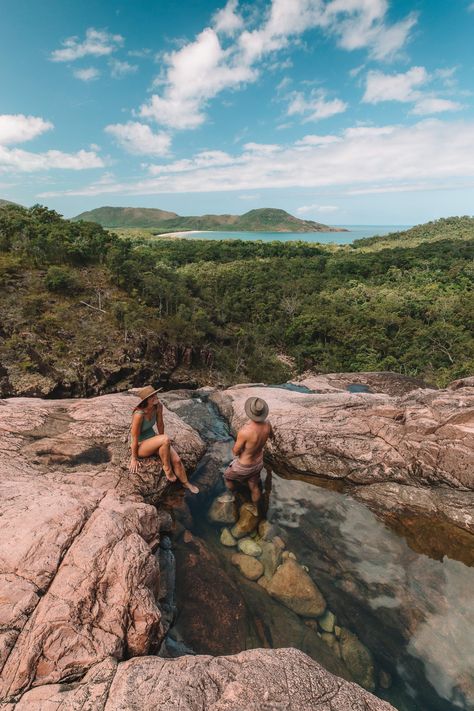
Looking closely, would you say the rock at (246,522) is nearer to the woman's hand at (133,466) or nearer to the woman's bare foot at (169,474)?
the woman's bare foot at (169,474)

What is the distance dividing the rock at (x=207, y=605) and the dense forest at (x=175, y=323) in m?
15.4

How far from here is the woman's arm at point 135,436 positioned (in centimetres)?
643

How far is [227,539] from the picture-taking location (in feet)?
21.4

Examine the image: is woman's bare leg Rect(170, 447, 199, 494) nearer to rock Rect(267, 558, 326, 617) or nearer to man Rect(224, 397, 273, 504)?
man Rect(224, 397, 273, 504)

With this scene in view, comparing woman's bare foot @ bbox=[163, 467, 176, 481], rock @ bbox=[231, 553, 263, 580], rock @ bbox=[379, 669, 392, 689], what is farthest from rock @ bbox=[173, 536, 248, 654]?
rock @ bbox=[379, 669, 392, 689]

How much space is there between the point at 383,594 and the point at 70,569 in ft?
15.6

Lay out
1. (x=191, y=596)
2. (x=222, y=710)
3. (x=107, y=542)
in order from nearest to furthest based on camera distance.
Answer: (x=222, y=710) → (x=107, y=542) → (x=191, y=596)

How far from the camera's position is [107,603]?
12.9 ft

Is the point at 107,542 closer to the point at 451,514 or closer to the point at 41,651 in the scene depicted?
the point at 41,651

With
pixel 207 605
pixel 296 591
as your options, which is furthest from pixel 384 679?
pixel 207 605

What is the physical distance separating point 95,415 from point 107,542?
4.46 meters

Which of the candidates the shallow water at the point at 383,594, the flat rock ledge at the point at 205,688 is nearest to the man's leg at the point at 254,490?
the shallow water at the point at 383,594

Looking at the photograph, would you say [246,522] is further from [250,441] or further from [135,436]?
[135,436]

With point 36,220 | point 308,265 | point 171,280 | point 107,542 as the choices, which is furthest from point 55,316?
point 308,265
